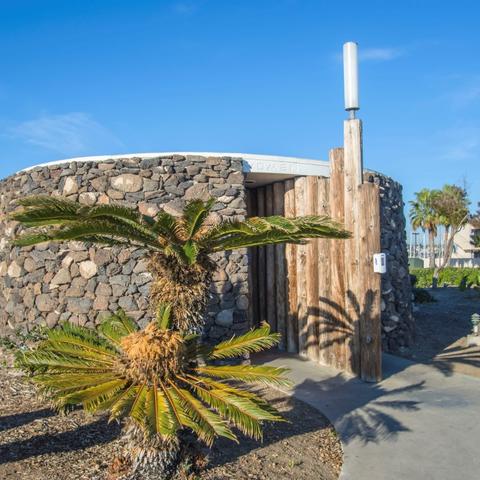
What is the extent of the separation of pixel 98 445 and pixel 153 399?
4.68 feet

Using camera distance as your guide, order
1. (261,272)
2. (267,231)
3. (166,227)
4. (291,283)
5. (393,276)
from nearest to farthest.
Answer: (166,227)
(267,231)
(291,283)
(261,272)
(393,276)

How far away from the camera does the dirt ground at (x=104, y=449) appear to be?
14.5ft

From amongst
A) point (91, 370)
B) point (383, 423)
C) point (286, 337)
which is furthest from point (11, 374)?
point (383, 423)

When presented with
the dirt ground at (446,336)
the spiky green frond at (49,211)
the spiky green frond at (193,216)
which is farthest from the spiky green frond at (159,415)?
the dirt ground at (446,336)

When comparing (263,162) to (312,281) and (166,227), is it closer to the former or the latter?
(312,281)

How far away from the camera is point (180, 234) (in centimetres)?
454

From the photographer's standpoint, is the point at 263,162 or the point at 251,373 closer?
the point at 251,373

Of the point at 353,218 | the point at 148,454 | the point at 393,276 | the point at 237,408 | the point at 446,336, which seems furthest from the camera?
the point at 446,336

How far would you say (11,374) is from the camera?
747cm

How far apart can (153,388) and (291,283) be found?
4725 mm

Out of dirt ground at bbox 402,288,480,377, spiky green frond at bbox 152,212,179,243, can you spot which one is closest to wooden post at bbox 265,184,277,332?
dirt ground at bbox 402,288,480,377

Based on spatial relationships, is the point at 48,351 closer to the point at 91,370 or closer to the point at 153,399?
the point at 91,370

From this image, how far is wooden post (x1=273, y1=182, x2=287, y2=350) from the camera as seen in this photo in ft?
28.8

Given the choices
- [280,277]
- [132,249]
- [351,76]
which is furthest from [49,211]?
[280,277]
